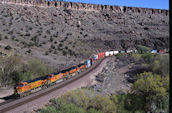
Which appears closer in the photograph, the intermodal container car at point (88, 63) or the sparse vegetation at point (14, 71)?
the sparse vegetation at point (14, 71)

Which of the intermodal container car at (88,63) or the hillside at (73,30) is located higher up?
the hillside at (73,30)

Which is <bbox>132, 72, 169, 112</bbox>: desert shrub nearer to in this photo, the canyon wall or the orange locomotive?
the orange locomotive

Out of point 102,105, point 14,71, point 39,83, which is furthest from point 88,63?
point 102,105

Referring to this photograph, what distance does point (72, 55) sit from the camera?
5972 centimetres

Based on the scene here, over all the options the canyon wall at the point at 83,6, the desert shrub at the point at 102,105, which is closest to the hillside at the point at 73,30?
the canyon wall at the point at 83,6

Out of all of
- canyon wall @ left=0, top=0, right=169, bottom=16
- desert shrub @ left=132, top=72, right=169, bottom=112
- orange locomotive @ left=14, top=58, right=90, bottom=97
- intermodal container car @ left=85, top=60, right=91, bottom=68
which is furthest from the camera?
canyon wall @ left=0, top=0, right=169, bottom=16

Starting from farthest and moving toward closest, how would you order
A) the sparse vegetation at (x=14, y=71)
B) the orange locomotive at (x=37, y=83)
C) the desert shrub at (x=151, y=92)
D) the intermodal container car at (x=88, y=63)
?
the intermodal container car at (x=88, y=63)
the sparse vegetation at (x=14, y=71)
the orange locomotive at (x=37, y=83)
the desert shrub at (x=151, y=92)

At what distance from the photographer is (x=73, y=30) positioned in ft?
271

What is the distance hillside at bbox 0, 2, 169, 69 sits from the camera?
58.4 metres

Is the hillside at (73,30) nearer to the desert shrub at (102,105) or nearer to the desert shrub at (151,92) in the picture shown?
the desert shrub at (151,92)

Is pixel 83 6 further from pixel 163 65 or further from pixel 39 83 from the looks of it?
pixel 163 65

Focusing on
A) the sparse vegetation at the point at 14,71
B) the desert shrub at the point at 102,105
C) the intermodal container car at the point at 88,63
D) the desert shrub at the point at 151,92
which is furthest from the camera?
the intermodal container car at the point at 88,63

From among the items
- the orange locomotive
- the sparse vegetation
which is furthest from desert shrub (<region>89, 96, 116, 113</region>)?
the sparse vegetation

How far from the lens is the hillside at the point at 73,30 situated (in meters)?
58.4
